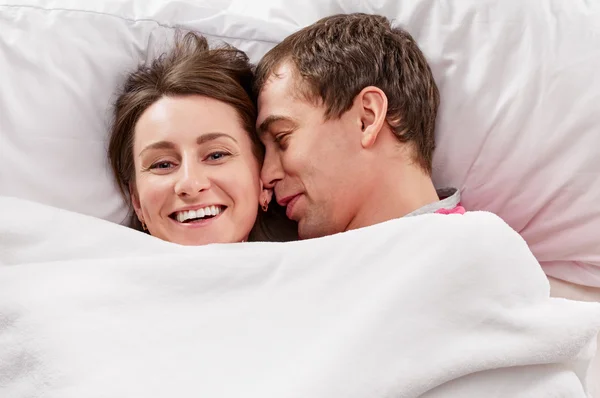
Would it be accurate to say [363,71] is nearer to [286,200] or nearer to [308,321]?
[286,200]

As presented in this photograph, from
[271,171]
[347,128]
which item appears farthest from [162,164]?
[347,128]

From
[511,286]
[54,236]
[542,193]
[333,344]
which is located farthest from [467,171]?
[54,236]

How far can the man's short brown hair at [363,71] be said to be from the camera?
4.44 ft

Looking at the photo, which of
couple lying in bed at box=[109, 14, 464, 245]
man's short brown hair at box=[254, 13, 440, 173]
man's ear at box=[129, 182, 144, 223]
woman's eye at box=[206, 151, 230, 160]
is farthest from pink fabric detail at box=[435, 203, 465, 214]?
man's ear at box=[129, 182, 144, 223]

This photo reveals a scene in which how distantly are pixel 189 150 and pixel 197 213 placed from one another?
102mm

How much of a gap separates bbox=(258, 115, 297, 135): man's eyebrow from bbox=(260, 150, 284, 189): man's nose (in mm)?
42

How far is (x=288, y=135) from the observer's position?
1.35 meters

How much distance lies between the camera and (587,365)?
107 centimetres

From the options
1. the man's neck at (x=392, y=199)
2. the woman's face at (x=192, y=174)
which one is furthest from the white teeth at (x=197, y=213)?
the man's neck at (x=392, y=199)

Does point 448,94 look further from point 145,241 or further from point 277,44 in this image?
point 145,241

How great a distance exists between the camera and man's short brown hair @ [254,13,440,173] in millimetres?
1354

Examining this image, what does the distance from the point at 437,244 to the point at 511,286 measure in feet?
0.37

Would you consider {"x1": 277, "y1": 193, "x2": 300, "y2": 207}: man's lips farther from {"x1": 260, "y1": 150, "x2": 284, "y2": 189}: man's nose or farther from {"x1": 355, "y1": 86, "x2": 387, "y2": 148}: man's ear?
{"x1": 355, "y1": 86, "x2": 387, "y2": 148}: man's ear

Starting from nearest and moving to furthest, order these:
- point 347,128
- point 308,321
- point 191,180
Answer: point 308,321 → point 191,180 → point 347,128
